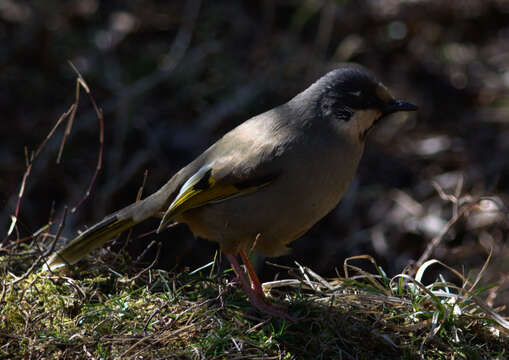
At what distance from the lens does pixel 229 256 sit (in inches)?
146

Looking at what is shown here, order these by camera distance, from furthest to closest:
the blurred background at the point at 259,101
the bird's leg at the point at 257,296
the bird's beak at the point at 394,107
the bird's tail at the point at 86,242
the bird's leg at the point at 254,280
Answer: the blurred background at the point at 259,101 → the bird's beak at the point at 394,107 → the bird's tail at the point at 86,242 → the bird's leg at the point at 254,280 → the bird's leg at the point at 257,296

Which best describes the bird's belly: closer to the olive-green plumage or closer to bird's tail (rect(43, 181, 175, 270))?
the olive-green plumage

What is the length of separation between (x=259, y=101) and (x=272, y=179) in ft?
12.9

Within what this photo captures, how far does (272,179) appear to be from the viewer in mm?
3570

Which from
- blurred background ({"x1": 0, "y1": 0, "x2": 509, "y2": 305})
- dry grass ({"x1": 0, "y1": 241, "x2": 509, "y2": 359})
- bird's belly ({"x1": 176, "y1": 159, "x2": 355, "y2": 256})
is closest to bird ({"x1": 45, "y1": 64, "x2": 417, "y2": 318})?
bird's belly ({"x1": 176, "y1": 159, "x2": 355, "y2": 256})

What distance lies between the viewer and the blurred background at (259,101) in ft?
21.9

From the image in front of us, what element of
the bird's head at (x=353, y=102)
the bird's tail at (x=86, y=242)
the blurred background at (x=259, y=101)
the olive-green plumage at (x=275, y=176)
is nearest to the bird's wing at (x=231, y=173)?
the olive-green plumage at (x=275, y=176)

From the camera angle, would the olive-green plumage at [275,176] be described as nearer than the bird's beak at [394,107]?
Yes

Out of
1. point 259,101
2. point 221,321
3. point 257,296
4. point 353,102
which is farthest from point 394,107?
point 259,101

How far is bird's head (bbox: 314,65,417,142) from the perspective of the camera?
377cm

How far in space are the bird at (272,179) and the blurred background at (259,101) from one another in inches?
86.3

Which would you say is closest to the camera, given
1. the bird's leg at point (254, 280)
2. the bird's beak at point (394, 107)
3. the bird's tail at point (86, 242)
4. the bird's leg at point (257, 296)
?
the bird's leg at point (257, 296)

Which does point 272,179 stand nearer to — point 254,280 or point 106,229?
point 254,280

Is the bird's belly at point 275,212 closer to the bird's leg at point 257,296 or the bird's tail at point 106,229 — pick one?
the bird's leg at point 257,296
